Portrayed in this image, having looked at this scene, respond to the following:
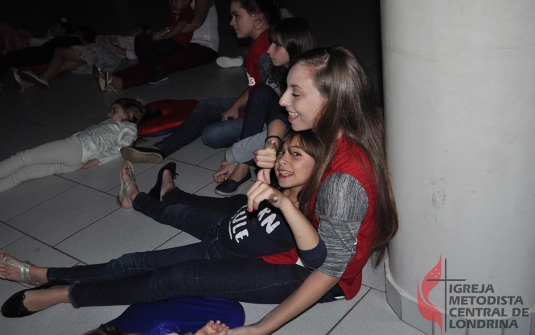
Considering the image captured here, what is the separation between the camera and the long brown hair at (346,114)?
155 centimetres

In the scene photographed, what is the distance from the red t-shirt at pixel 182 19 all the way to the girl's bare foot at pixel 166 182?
282cm

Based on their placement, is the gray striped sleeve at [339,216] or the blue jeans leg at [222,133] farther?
the blue jeans leg at [222,133]

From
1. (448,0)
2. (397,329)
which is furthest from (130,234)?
(448,0)

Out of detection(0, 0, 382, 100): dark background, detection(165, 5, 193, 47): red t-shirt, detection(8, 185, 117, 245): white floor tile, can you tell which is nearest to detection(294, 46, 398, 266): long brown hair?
detection(8, 185, 117, 245): white floor tile

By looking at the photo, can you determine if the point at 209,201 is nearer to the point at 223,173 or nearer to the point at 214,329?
the point at 223,173

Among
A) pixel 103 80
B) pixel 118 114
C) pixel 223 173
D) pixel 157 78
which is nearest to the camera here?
pixel 223 173

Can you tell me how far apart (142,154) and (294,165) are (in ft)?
6.13

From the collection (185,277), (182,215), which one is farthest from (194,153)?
(185,277)

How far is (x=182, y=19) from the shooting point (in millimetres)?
5199

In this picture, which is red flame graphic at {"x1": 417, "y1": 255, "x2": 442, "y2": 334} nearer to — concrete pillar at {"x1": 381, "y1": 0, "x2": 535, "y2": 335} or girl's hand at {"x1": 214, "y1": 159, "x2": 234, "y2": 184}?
concrete pillar at {"x1": 381, "y1": 0, "x2": 535, "y2": 335}

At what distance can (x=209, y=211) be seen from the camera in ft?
7.70

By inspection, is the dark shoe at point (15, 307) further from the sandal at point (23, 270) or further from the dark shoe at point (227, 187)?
the dark shoe at point (227, 187)

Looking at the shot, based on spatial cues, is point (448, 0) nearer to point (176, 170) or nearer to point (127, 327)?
point (127, 327)

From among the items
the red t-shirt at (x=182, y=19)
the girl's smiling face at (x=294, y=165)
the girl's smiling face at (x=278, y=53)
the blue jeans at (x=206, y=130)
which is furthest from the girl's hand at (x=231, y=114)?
the red t-shirt at (x=182, y=19)
